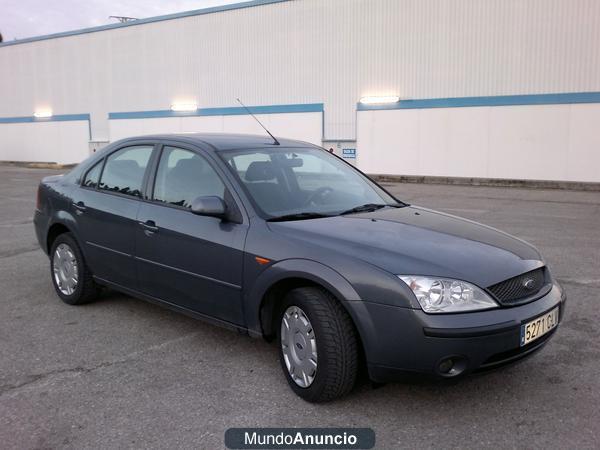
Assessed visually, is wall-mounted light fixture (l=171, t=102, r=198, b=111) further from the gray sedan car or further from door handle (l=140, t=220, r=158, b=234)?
door handle (l=140, t=220, r=158, b=234)

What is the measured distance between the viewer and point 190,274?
3.99m

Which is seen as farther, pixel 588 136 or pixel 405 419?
pixel 588 136

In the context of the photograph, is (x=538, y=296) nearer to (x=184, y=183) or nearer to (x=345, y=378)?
(x=345, y=378)

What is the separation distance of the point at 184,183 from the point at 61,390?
1620 millimetres

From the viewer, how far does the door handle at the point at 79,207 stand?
199 inches

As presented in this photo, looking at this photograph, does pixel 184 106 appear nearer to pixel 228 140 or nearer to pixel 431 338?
pixel 228 140

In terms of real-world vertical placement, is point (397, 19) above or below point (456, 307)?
above

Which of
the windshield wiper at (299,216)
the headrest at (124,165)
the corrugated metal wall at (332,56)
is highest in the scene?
the corrugated metal wall at (332,56)

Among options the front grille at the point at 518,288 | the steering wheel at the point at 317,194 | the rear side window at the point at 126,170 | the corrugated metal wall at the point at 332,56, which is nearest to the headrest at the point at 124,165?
the rear side window at the point at 126,170

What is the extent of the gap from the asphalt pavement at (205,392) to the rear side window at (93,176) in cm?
109

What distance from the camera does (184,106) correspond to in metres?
26.9

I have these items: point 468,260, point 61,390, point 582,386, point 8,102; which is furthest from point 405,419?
point 8,102

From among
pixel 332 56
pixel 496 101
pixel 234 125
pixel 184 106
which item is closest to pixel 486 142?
pixel 496 101

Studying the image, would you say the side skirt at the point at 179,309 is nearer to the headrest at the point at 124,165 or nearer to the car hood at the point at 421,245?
the car hood at the point at 421,245
